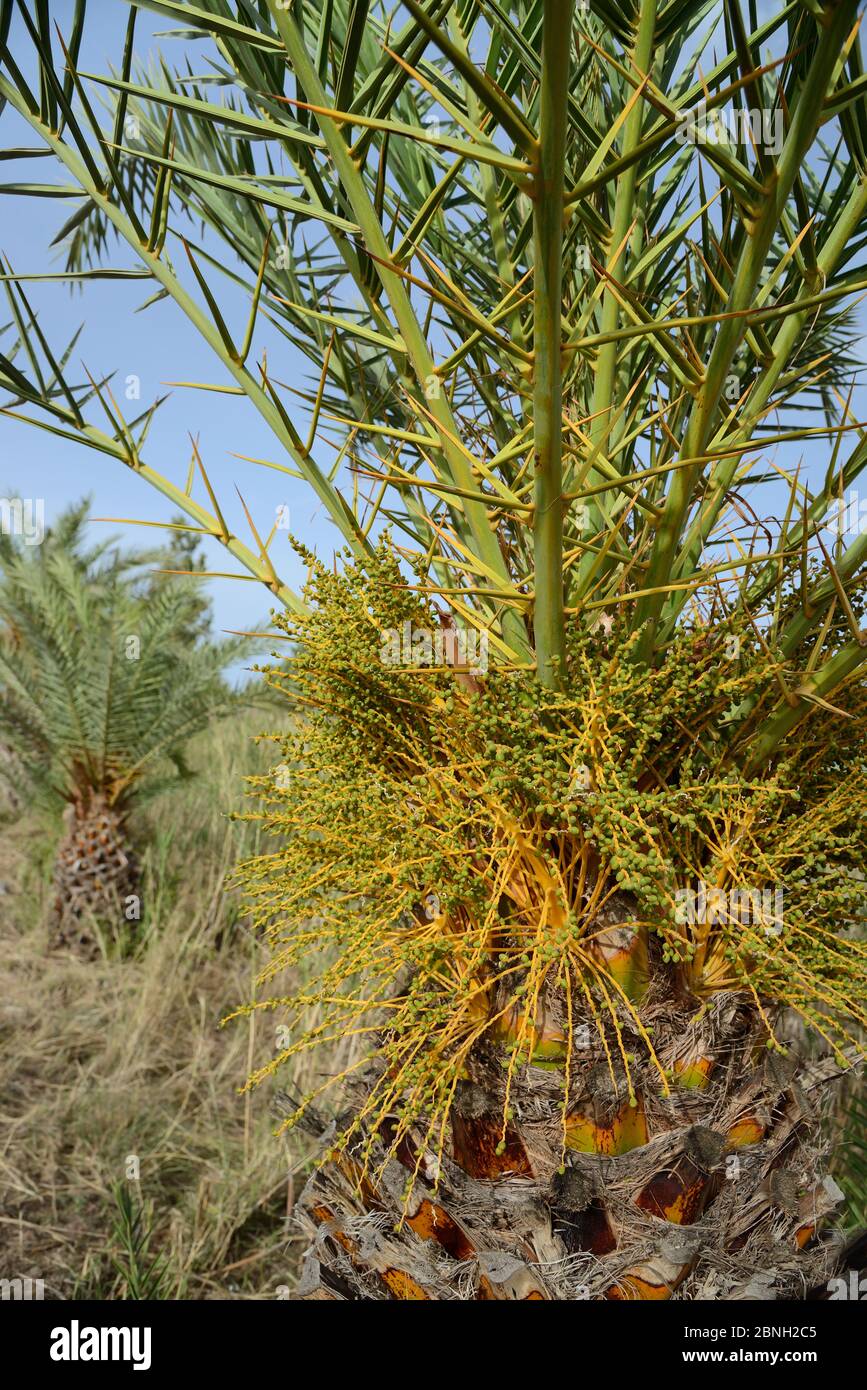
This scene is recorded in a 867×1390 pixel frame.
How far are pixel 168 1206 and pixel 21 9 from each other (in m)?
2.53

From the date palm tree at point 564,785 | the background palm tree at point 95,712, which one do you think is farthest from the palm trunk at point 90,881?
the date palm tree at point 564,785

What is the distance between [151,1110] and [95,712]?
1680 millimetres

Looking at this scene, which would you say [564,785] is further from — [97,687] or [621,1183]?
[97,687]

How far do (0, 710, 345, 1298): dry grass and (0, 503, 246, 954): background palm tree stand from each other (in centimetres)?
20

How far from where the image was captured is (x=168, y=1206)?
8.04 ft

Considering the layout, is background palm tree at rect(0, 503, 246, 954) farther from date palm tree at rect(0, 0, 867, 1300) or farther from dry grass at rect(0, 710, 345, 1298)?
date palm tree at rect(0, 0, 867, 1300)

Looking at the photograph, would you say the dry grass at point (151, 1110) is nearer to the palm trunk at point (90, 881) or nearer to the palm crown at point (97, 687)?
the palm trunk at point (90, 881)

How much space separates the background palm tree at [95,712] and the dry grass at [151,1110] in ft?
0.66

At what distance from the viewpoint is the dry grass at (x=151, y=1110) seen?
2.23m

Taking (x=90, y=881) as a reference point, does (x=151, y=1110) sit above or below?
below

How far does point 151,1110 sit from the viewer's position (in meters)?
2.74

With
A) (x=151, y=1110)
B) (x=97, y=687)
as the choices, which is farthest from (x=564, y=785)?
(x=97, y=687)

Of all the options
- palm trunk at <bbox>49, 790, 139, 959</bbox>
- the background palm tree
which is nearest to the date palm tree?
the background palm tree

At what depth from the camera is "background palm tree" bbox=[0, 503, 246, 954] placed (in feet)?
12.6
